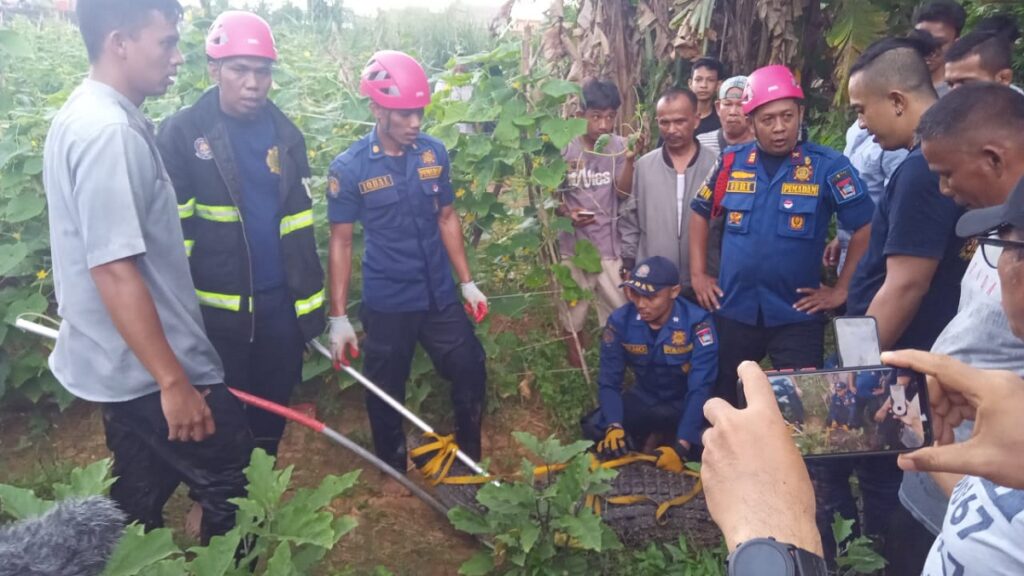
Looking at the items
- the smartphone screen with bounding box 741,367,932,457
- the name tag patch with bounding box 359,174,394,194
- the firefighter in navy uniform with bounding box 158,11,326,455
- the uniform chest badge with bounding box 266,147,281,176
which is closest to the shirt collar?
the name tag patch with bounding box 359,174,394,194

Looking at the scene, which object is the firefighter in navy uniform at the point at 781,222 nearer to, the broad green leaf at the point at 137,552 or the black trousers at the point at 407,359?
the black trousers at the point at 407,359

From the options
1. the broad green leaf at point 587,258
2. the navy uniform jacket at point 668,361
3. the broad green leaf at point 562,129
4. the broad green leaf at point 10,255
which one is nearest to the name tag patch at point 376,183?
the broad green leaf at point 562,129

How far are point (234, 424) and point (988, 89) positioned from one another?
2.50 metres

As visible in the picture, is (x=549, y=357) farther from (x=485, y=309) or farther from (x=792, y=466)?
(x=792, y=466)

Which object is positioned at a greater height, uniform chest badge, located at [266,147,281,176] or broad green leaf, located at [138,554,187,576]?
uniform chest badge, located at [266,147,281,176]

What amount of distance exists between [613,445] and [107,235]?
2.43 meters

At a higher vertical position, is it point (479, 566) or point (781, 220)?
point (781, 220)

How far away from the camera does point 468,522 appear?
283cm

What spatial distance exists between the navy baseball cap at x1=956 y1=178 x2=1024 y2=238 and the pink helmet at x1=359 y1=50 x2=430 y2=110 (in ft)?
7.93

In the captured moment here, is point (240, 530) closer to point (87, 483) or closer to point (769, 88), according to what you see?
point (87, 483)

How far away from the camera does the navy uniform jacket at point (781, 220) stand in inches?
131

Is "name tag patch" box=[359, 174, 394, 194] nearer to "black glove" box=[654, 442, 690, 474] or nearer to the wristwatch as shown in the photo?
"black glove" box=[654, 442, 690, 474]

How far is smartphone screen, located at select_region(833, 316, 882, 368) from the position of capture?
2.08 metres

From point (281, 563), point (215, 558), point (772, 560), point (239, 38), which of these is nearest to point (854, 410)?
point (772, 560)
